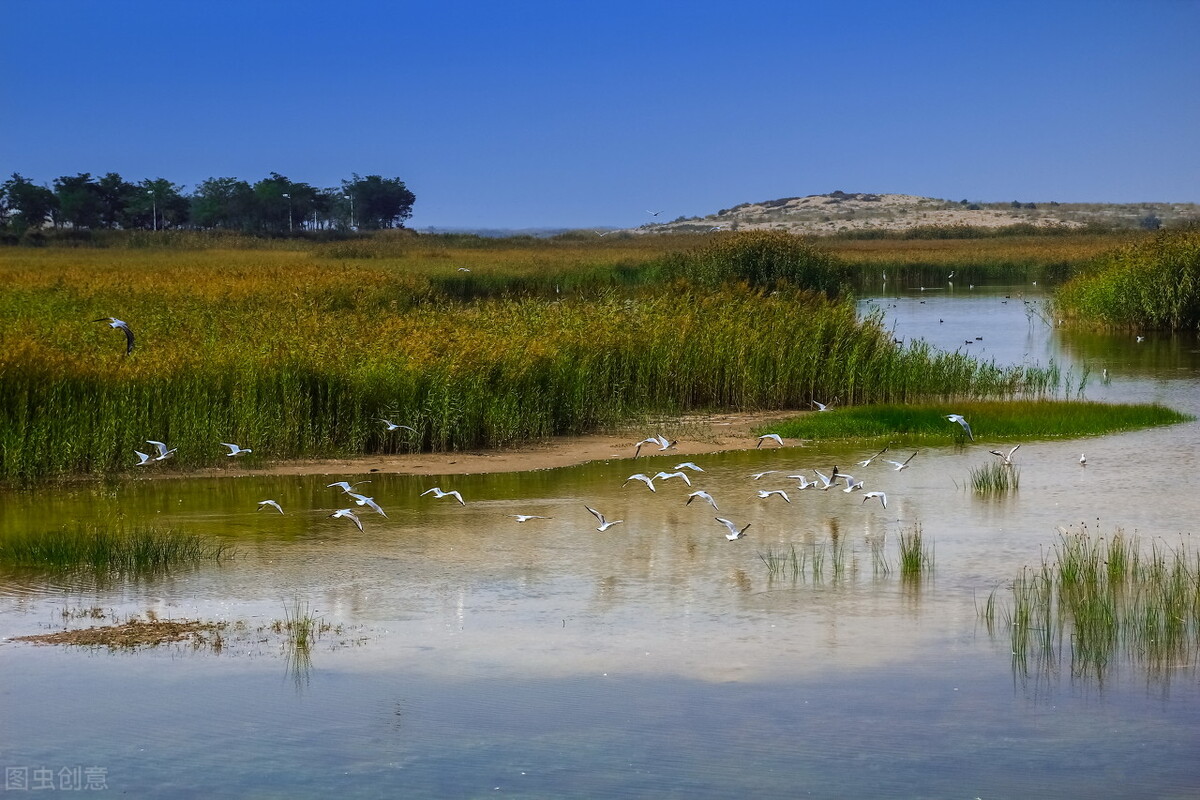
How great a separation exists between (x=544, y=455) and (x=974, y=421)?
20.8ft

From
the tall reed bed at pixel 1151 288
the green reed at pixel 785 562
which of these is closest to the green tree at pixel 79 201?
the tall reed bed at pixel 1151 288

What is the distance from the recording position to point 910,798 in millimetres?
7559

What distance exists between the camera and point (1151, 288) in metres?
34.8

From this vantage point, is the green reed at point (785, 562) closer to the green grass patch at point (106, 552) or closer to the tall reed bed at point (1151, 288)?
the green grass patch at point (106, 552)

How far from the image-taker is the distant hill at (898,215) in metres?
143

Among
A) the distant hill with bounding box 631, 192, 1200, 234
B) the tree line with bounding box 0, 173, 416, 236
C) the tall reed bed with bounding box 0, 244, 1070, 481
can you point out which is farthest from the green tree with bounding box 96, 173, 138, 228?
the tall reed bed with bounding box 0, 244, 1070, 481

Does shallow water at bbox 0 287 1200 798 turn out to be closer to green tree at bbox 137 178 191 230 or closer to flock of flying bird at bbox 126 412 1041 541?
flock of flying bird at bbox 126 412 1041 541

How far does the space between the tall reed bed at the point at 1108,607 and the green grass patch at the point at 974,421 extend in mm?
7144

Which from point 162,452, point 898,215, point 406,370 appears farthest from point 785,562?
point 898,215

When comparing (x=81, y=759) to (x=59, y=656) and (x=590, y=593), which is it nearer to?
(x=59, y=656)

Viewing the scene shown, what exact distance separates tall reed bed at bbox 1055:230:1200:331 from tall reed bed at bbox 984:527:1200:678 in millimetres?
23473

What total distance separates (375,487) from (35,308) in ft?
45.1

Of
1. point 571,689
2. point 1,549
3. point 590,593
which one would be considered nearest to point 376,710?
point 571,689

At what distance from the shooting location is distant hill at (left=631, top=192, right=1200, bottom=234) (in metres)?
143
